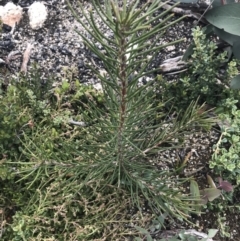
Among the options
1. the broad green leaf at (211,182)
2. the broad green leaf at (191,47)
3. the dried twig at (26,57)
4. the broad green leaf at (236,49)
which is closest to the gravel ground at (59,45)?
the dried twig at (26,57)

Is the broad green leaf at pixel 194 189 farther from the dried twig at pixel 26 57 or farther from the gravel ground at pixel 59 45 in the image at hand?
the dried twig at pixel 26 57

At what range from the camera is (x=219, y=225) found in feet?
4.81

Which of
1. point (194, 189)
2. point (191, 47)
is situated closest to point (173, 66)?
point (191, 47)

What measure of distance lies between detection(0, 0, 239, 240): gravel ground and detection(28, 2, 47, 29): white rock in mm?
17

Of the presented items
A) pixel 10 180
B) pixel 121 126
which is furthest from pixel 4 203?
pixel 121 126

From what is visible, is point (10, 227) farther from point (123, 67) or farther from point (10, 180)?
point (123, 67)

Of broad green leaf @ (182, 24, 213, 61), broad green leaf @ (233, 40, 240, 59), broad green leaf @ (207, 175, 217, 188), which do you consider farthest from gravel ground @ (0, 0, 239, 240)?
broad green leaf @ (207, 175, 217, 188)

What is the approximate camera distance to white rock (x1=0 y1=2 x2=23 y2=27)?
1.76 meters

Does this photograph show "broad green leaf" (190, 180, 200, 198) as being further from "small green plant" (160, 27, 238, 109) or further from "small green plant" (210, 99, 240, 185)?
"small green plant" (160, 27, 238, 109)

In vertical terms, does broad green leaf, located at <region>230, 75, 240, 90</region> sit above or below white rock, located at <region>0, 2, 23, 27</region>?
below

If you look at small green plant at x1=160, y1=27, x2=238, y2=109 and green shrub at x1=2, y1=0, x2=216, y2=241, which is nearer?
green shrub at x1=2, y1=0, x2=216, y2=241

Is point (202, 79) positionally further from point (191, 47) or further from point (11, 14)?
point (11, 14)

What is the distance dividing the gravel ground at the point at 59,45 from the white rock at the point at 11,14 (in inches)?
0.8

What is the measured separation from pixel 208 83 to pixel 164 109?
191 millimetres
